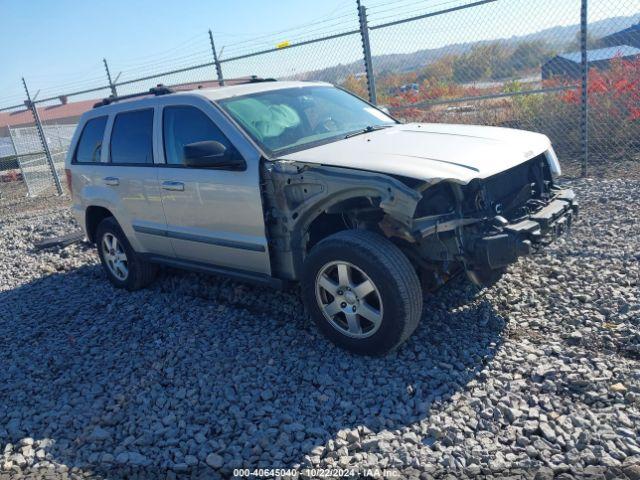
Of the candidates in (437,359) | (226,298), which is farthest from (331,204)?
(226,298)

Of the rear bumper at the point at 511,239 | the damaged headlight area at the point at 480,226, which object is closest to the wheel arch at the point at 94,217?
the damaged headlight area at the point at 480,226

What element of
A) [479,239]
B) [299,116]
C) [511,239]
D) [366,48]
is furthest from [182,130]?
[366,48]

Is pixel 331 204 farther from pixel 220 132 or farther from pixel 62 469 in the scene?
pixel 62 469

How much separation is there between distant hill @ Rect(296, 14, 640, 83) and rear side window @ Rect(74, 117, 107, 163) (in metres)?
4.68

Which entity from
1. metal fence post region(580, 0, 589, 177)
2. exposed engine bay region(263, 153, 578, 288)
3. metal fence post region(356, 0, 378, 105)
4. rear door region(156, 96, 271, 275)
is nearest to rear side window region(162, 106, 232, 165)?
rear door region(156, 96, 271, 275)

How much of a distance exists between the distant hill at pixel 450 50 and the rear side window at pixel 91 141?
4.68 m

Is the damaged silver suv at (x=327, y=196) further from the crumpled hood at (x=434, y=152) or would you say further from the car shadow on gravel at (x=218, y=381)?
the car shadow on gravel at (x=218, y=381)

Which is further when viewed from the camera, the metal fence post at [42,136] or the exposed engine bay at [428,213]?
the metal fence post at [42,136]

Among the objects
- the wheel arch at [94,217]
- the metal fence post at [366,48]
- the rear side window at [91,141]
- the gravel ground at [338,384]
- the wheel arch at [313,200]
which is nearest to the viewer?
the gravel ground at [338,384]

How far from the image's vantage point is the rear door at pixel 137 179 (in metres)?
5.02

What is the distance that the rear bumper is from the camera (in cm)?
344

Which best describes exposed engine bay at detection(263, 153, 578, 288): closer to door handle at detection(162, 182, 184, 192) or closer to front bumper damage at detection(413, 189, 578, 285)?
front bumper damage at detection(413, 189, 578, 285)

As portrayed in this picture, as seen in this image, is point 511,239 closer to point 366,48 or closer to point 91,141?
point 91,141

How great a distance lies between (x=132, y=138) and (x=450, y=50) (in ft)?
18.7
